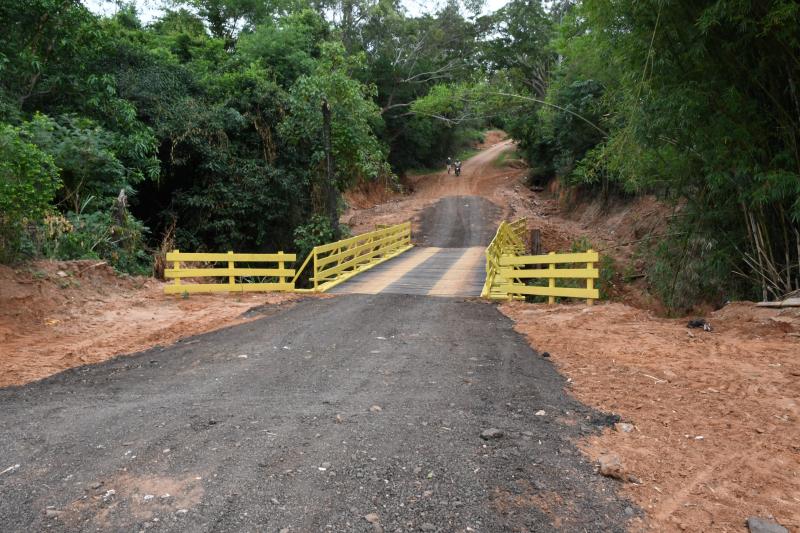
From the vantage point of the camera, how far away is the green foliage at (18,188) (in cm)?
874

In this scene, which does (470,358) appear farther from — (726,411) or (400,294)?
(400,294)

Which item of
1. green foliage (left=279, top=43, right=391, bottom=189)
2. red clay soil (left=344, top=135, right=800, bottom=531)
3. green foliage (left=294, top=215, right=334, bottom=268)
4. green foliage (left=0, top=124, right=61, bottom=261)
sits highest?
green foliage (left=279, top=43, right=391, bottom=189)

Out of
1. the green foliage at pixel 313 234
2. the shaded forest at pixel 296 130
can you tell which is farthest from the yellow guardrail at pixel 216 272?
the green foliage at pixel 313 234

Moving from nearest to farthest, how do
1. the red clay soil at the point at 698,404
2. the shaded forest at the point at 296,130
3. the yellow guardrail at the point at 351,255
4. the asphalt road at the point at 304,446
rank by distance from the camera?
the asphalt road at the point at 304,446 < the red clay soil at the point at 698,404 < the shaded forest at the point at 296,130 < the yellow guardrail at the point at 351,255

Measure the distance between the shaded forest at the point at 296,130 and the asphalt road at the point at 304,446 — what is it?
13.9 ft

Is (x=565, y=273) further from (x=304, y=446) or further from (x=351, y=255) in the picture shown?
(x=351, y=255)

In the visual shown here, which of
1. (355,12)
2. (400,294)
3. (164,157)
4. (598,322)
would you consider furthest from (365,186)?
(598,322)

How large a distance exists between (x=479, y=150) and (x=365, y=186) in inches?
996

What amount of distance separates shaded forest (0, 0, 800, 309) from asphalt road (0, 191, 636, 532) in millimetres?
4230

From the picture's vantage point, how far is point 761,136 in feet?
24.1

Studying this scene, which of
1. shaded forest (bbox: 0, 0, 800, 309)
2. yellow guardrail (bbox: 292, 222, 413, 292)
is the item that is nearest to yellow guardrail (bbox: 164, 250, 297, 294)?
yellow guardrail (bbox: 292, 222, 413, 292)

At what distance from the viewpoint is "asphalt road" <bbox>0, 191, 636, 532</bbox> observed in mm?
3012

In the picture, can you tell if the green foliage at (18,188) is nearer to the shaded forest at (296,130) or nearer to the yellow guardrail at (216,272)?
the shaded forest at (296,130)

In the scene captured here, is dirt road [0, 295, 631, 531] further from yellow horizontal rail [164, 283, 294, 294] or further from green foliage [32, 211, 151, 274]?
green foliage [32, 211, 151, 274]
